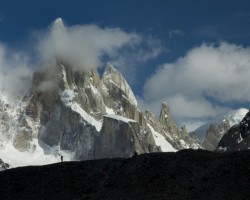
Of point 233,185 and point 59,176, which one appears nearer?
point 233,185

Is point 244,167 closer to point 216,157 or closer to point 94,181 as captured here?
point 216,157

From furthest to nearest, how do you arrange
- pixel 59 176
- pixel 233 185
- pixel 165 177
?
pixel 59 176
pixel 165 177
pixel 233 185

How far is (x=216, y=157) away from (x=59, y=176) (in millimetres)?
16957

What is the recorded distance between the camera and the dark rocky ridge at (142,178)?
58.9 m

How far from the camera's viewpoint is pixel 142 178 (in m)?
63.4

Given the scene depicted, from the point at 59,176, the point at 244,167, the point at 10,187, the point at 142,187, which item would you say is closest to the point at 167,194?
the point at 142,187

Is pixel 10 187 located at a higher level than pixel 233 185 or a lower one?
higher

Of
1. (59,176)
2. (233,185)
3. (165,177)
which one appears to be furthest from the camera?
(59,176)

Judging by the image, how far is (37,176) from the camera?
69188 millimetres

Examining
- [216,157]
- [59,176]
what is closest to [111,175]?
[59,176]

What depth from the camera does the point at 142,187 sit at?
6162 centimetres

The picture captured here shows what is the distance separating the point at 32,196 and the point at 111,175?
8.45 m

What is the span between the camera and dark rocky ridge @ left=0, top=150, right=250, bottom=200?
58906mm

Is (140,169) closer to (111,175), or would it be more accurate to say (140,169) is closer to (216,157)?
(111,175)
